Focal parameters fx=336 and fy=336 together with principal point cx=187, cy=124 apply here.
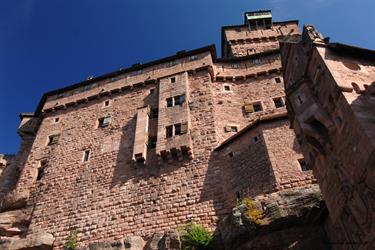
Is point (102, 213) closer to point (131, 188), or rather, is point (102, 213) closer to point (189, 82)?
point (131, 188)

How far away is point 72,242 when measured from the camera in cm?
1711

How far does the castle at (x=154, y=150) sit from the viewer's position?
16.2 meters

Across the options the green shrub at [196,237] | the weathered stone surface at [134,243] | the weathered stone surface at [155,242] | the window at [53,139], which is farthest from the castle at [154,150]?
the green shrub at [196,237]

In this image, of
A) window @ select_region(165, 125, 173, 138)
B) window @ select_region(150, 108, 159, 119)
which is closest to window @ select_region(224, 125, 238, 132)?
window @ select_region(165, 125, 173, 138)

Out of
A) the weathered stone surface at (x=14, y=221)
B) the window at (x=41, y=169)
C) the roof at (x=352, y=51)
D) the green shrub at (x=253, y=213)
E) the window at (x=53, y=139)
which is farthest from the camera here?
the window at (x=53, y=139)

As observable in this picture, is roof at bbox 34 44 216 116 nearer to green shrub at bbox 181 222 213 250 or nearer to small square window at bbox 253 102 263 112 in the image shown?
small square window at bbox 253 102 263 112

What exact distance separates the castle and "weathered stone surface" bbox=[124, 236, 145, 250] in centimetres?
43

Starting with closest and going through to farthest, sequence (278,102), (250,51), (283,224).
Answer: (283,224) < (278,102) < (250,51)

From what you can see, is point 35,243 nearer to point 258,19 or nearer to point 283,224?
point 283,224

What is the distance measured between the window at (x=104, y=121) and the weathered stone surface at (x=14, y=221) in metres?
6.84

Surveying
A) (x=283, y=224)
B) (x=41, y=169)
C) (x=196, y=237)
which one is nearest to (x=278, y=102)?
(x=283, y=224)

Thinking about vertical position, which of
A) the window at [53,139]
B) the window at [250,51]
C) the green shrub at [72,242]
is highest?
the window at [250,51]

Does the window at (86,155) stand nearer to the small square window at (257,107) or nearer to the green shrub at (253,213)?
the small square window at (257,107)

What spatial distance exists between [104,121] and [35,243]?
8820 mm
